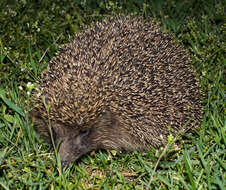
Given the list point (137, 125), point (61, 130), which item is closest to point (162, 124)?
point (137, 125)

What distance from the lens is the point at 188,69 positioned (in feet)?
14.5

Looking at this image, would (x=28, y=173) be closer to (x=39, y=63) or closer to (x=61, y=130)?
(x=61, y=130)

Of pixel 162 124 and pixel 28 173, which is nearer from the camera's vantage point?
pixel 28 173

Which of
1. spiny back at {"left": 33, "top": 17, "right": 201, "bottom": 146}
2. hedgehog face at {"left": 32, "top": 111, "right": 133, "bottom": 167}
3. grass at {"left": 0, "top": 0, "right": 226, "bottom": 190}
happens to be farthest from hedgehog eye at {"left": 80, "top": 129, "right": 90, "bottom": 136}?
grass at {"left": 0, "top": 0, "right": 226, "bottom": 190}

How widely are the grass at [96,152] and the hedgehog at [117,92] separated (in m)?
0.18

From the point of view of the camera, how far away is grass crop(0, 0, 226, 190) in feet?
11.6

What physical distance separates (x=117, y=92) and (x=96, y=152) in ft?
3.02

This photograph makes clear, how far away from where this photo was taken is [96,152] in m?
4.35

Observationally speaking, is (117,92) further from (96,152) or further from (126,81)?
(96,152)

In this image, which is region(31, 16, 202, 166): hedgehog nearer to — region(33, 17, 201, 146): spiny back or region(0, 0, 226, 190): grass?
region(33, 17, 201, 146): spiny back

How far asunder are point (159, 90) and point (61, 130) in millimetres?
1144

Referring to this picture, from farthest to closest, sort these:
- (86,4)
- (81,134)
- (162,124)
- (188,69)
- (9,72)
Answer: (86,4) → (9,72) → (188,69) → (162,124) → (81,134)

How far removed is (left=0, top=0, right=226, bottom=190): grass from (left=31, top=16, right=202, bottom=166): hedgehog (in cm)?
18

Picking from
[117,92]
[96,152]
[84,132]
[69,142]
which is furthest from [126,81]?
[96,152]
